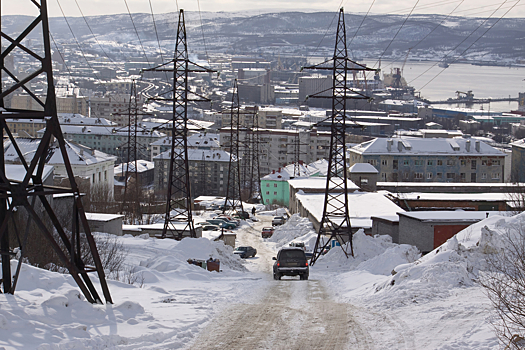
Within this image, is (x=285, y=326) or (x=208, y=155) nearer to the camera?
(x=285, y=326)

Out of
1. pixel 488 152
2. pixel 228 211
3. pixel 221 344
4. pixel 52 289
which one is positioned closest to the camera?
pixel 221 344

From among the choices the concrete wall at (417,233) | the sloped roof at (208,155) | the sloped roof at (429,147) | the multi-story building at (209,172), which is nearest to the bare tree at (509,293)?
the concrete wall at (417,233)

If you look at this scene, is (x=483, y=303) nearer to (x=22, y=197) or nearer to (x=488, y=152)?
(x=22, y=197)

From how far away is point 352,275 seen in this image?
18.8 m

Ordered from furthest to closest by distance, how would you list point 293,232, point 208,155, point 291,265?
point 208,155
point 293,232
point 291,265

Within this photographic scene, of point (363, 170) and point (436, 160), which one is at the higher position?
point (363, 170)

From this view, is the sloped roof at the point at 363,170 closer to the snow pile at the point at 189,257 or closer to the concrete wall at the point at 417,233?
the concrete wall at the point at 417,233

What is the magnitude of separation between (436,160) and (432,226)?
195 feet

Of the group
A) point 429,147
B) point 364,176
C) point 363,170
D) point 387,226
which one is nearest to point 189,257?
point 387,226

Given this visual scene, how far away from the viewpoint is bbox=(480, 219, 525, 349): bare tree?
7602mm

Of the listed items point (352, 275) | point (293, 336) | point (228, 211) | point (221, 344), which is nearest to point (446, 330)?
point (293, 336)

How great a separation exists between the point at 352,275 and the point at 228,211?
40.7 meters

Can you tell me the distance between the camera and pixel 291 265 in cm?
1978

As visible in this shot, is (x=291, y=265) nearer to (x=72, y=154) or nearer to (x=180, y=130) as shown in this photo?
(x=180, y=130)
